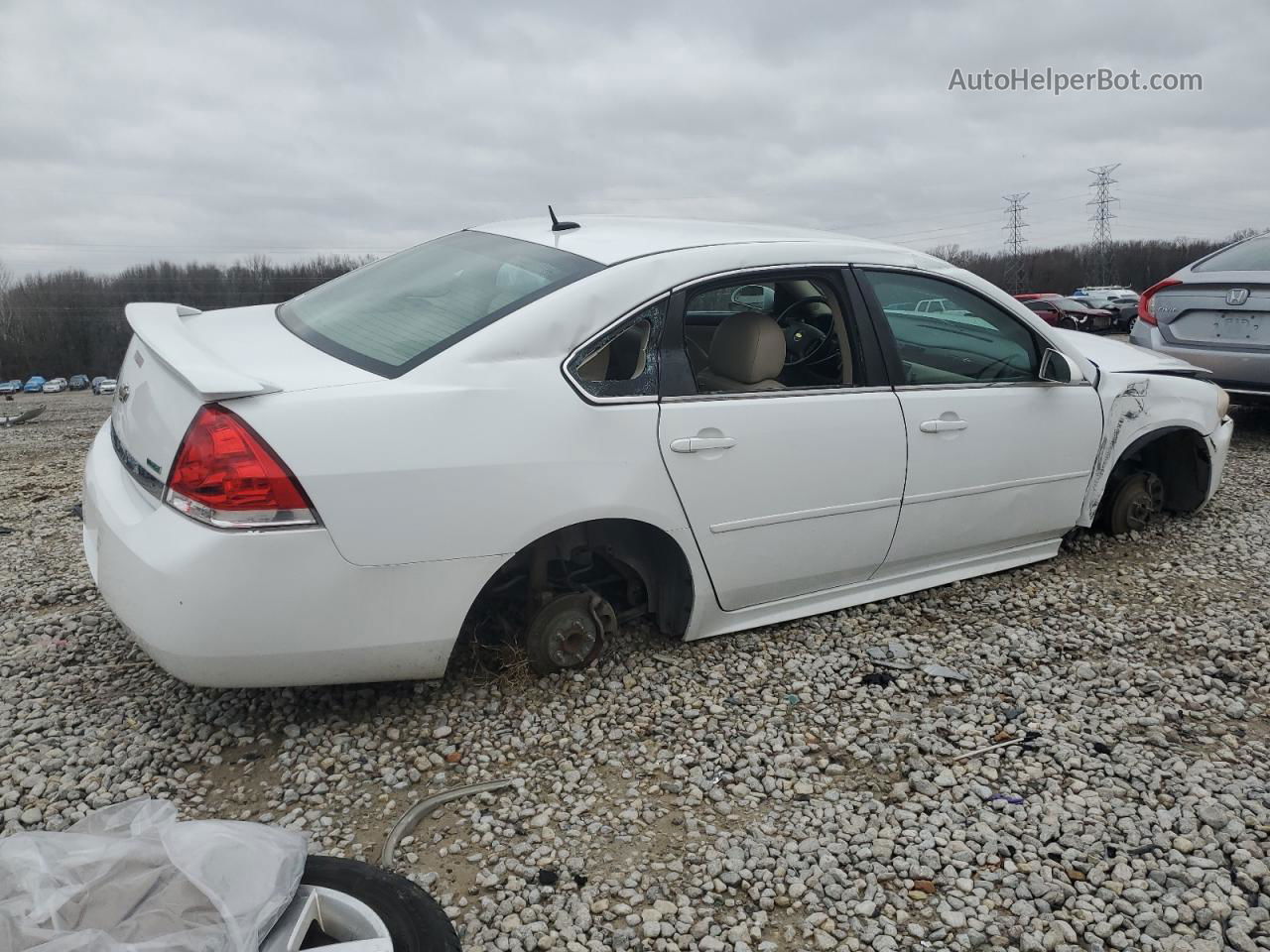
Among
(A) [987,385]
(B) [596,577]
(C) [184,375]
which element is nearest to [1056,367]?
(A) [987,385]

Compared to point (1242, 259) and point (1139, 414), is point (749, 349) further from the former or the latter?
point (1242, 259)

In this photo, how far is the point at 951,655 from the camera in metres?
3.35

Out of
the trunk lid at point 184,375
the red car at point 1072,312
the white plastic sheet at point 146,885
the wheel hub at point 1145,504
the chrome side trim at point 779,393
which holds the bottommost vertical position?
the white plastic sheet at point 146,885

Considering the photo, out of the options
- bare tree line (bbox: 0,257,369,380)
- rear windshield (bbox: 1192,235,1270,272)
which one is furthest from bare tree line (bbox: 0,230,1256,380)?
rear windshield (bbox: 1192,235,1270,272)

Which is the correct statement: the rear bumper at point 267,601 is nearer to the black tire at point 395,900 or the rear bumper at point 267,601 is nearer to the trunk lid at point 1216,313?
the black tire at point 395,900

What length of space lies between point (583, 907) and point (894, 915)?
2.38ft

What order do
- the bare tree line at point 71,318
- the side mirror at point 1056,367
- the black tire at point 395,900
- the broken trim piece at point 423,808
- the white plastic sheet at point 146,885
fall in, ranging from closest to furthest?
the white plastic sheet at point 146,885, the black tire at point 395,900, the broken trim piece at point 423,808, the side mirror at point 1056,367, the bare tree line at point 71,318

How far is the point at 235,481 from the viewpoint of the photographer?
2.29m

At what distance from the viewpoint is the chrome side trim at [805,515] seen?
3039 mm

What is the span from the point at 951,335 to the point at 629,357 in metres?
1.55

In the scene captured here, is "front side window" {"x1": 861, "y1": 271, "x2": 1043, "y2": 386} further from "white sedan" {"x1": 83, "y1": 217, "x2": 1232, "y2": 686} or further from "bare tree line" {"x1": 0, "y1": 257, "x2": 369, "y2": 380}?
"bare tree line" {"x1": 0, "y1": 257, "x2": 369, "y2": 380}

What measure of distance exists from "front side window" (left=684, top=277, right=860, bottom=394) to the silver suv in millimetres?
4279

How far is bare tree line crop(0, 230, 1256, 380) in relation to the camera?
Answer: 37500mm

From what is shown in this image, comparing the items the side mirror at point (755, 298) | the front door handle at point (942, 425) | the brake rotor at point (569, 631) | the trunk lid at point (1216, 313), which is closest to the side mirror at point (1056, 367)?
the front door handle at point (942, 425)
